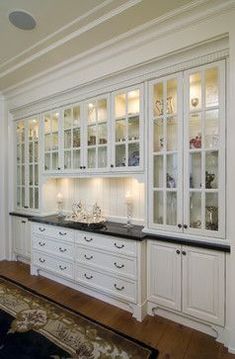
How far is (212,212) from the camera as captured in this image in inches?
82.4

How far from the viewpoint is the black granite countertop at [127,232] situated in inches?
79.7

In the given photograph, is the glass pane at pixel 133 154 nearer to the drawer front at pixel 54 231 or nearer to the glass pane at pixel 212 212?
the glass pane at pixel 212 212

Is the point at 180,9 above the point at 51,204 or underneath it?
above

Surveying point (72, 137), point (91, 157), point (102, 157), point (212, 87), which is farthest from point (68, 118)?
point (212, 87)

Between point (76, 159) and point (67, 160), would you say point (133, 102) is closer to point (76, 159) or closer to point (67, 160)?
point (76, 159)

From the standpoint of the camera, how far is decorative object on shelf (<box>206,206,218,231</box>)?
206 centimetres

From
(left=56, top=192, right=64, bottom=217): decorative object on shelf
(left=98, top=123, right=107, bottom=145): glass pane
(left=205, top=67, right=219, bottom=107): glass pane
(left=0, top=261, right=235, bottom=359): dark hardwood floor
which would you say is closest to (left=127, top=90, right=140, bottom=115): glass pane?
(left=98, top=123, right=107, bottom=145): glass pane

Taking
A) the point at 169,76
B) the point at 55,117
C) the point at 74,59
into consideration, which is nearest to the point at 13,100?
the point at 55,117

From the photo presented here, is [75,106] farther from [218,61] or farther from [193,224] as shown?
[193,224]

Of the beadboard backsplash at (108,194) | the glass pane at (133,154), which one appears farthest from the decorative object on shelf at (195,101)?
the beadboard backsplash at (108,194)

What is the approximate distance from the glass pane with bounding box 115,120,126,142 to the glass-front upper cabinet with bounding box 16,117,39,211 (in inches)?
60.3

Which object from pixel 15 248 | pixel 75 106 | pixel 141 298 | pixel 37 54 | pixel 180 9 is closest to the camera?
pixel 180 9

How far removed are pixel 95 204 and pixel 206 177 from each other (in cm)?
163

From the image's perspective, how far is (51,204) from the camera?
364 cm
